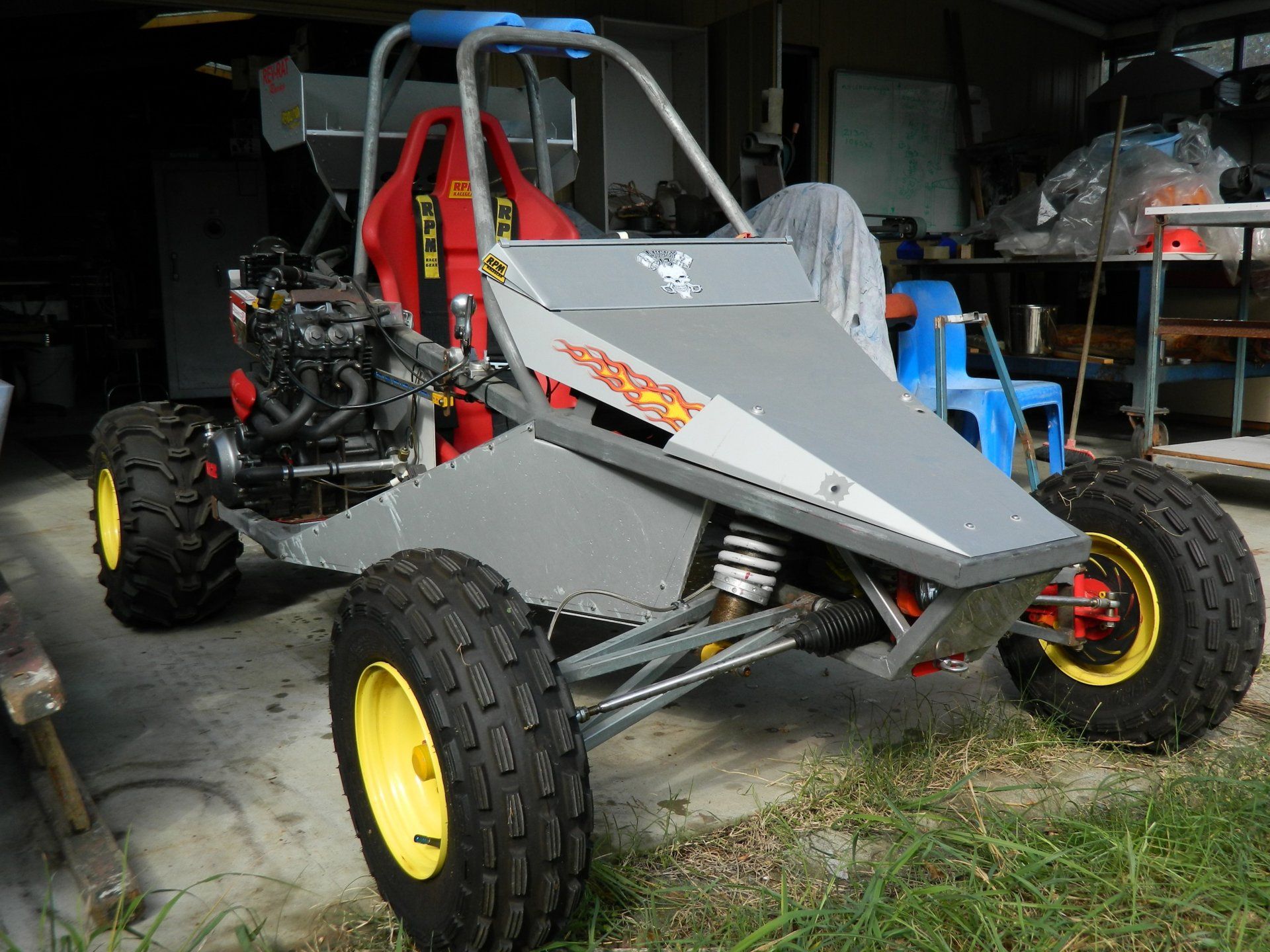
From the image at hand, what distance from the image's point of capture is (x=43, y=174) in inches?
432

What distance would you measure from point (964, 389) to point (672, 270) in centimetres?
272

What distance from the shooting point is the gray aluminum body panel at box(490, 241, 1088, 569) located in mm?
1759

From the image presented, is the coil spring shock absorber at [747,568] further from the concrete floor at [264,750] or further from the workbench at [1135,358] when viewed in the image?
the workbench at [1135,358]

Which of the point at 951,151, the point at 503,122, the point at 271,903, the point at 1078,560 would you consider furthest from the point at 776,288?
the point at 951,151

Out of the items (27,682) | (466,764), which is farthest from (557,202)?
(466,764)

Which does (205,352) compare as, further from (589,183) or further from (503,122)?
(503,122)

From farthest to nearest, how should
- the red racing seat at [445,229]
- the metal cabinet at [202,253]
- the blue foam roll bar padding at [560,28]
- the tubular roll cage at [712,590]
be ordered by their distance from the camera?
1. the metal cabinet at [202,253]
2. the red racing seat at [445,229]
3. the blue foam roll bar padding at [560,28]
4. the tubular roll cage at [712,590]

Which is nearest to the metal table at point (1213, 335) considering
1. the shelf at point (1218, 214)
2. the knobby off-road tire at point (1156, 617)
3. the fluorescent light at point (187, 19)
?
the shelf at point (1218, 214)

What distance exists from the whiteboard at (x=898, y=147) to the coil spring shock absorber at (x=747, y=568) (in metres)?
6.70

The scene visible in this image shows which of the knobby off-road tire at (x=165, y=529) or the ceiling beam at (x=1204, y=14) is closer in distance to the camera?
the knobby off-road tire at (x=165, y=529)

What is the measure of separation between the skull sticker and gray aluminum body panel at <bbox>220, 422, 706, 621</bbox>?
453 millimetres

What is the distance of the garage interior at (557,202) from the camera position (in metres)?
2.35

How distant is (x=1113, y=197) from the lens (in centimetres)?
624

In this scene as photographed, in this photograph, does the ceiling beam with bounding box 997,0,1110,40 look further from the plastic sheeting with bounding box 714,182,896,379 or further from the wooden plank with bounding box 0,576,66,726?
the wooden plank with bounding box 0,576,66,726
